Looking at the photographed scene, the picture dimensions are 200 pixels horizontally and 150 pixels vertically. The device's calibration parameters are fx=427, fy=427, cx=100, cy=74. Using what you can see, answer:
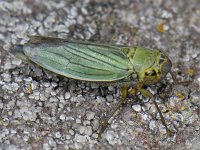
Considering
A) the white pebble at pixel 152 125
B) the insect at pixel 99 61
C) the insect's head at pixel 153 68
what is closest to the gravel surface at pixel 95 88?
the white pebble at pixel 152 125

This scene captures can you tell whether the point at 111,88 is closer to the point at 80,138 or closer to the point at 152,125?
the point at 152,125

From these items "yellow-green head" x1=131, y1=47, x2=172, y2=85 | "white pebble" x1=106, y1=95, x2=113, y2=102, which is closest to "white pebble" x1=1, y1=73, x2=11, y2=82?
"white pebble" x1=106, y1=95, x2=113, y2=102

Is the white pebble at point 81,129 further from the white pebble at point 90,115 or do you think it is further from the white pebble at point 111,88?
the white pebble at point 111,88

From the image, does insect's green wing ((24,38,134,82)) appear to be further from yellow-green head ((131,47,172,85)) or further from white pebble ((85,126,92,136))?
white pebble ((85,126,92,136))

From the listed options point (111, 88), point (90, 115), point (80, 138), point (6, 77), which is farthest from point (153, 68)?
point (6, 77)

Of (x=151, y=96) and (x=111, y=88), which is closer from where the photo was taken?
(x=151, y=96)

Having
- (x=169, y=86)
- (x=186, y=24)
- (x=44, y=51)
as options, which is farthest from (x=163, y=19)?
(x=44, y=51)
